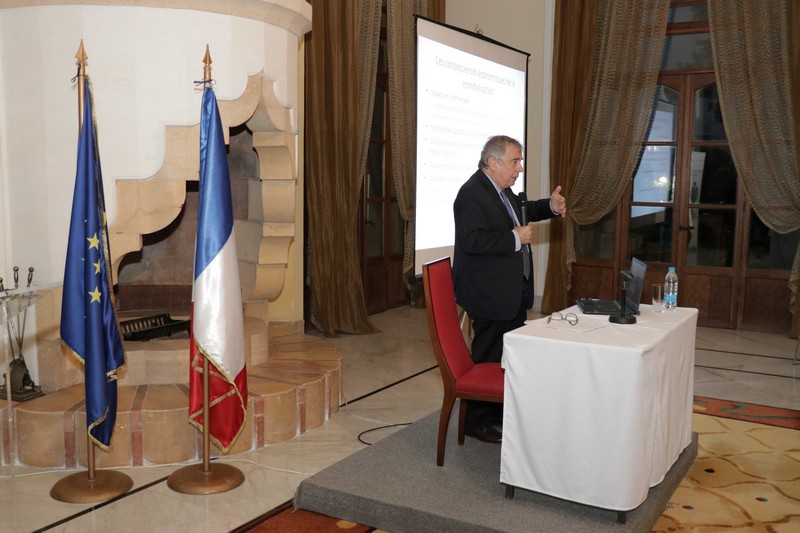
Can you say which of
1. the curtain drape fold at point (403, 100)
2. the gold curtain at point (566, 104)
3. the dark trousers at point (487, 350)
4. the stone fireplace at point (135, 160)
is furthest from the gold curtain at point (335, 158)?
the dark trousers at point (487, 350)

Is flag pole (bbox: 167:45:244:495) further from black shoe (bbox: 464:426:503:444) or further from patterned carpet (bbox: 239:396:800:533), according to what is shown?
black shoe (bbox: 464:426:503:444)

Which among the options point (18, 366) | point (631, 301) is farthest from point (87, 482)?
point (631, 301)

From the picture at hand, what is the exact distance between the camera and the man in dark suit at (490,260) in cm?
373

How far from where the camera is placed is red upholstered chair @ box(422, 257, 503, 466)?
132 inches

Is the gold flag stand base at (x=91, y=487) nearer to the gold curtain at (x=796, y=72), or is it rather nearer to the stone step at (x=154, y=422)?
the stone step at (x=154, y=422)

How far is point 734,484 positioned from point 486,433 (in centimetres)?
112

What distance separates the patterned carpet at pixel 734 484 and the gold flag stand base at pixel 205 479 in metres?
0.34

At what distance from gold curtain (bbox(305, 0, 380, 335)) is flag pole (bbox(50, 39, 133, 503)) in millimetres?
3230

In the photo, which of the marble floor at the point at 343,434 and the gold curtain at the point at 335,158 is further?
the gold curtain at the point at 335,158

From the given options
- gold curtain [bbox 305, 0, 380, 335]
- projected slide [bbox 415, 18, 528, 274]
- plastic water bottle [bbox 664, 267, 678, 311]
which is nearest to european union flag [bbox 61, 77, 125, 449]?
projected slide [bbox 415, 18, 528, 274]

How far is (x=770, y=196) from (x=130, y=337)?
5.54 metres

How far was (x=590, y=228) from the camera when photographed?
7859mm

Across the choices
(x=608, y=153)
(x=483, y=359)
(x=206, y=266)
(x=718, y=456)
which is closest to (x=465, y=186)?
(x=483, y=359)

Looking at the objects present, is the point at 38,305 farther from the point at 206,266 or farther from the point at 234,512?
the point at 234,512
